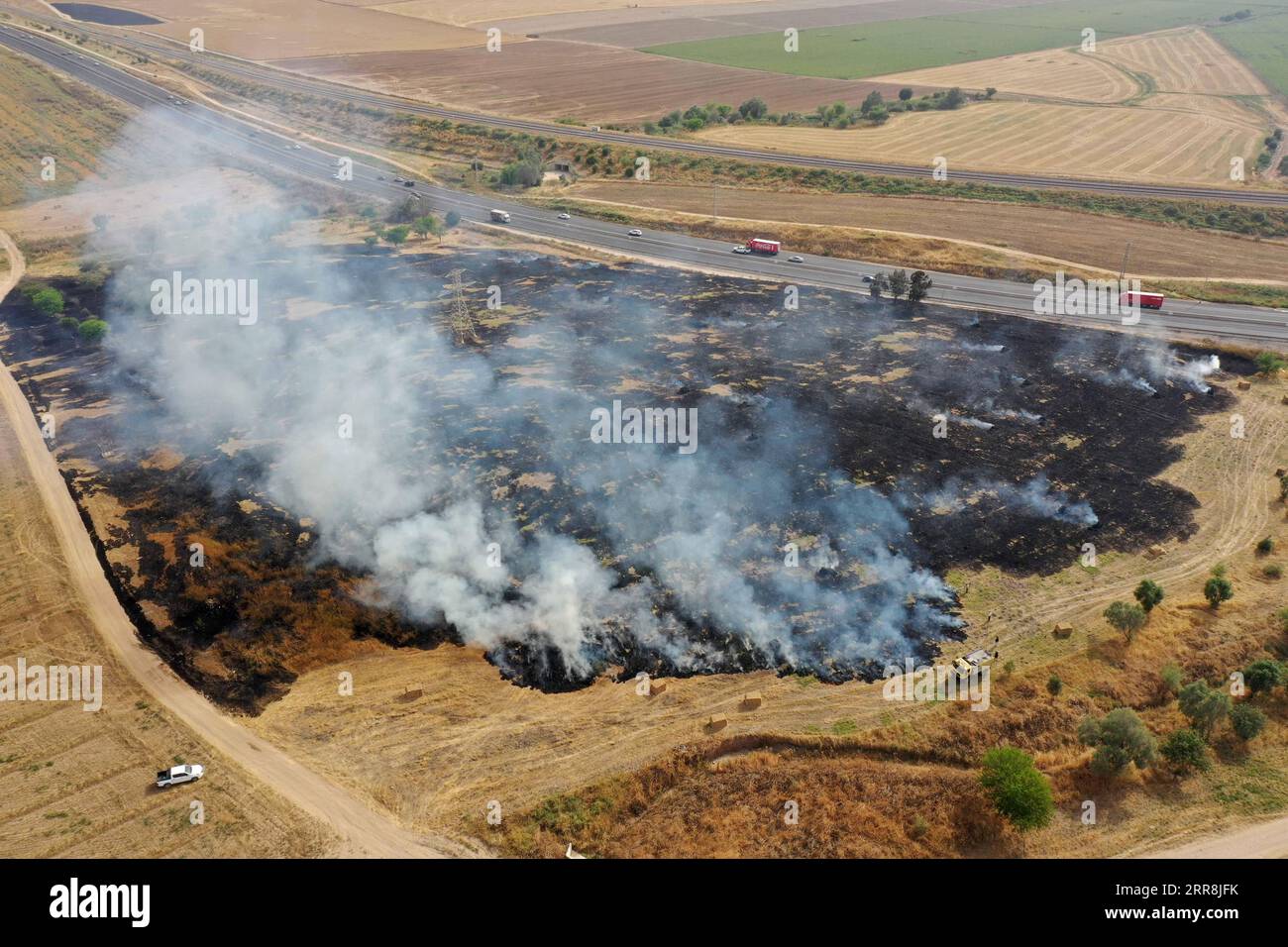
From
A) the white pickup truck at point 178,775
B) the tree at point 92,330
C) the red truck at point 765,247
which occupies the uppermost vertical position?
the red truck at point 765,247

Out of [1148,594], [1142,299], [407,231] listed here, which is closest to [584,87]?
[407,231]

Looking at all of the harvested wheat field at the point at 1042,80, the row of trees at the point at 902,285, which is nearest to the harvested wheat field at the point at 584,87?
the harvested wheat field at the point at 1042,80

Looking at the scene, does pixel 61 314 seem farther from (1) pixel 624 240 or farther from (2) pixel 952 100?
(2) pixel 952 100

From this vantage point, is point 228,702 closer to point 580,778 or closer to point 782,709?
point 580,778

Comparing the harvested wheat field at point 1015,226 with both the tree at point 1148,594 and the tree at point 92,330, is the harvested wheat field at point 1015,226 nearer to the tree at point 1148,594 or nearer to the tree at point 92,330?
the tree at point 1148,594

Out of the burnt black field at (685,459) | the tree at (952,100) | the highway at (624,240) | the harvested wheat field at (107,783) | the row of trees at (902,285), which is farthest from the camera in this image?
the tree at (952,100)

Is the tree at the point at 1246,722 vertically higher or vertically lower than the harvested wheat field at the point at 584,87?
lower
